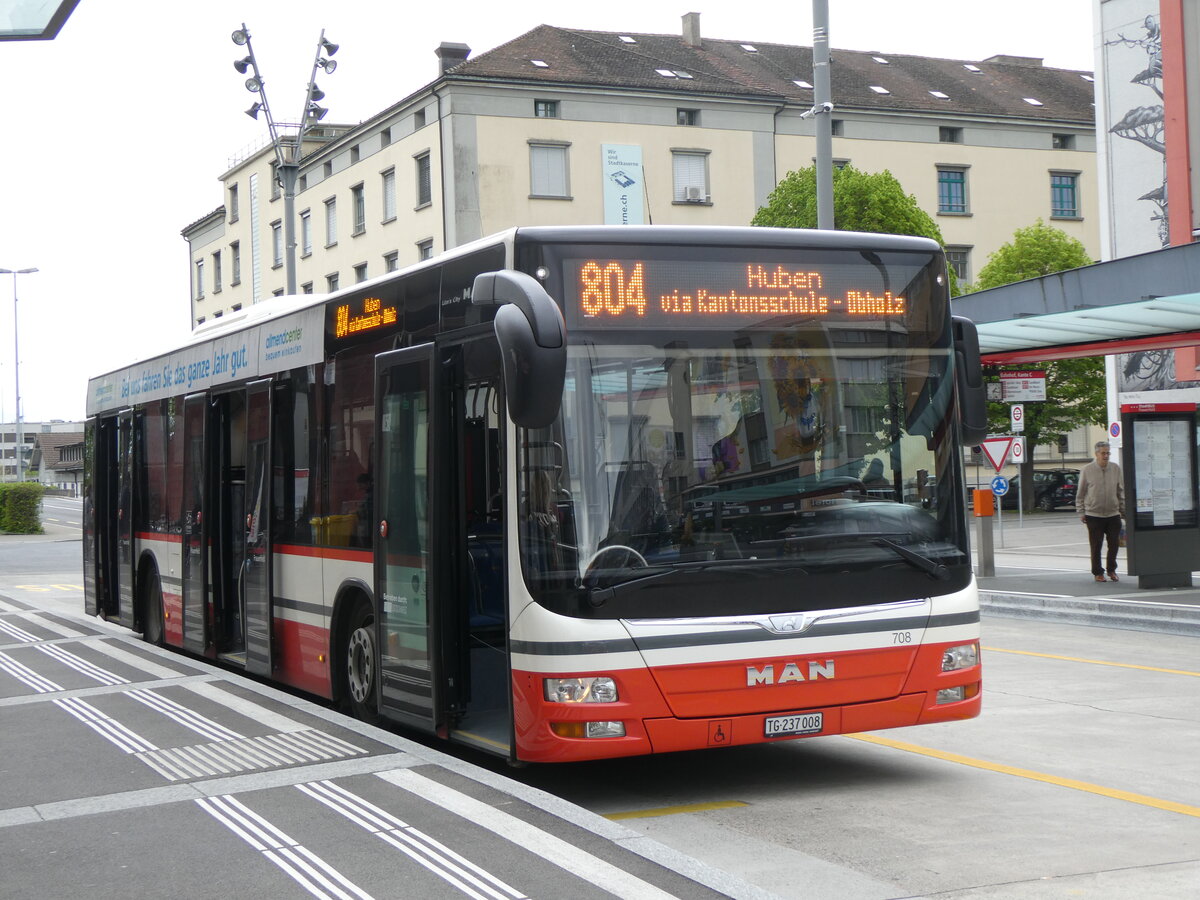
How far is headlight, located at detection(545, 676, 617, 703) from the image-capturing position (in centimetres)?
673

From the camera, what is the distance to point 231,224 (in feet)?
228

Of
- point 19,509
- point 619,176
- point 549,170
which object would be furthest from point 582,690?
point 19,509

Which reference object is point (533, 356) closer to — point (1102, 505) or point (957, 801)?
point (957, 801)

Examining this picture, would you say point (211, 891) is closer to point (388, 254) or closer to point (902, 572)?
point (902, 572)

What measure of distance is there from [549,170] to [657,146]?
427cm

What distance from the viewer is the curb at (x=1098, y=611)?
49.5 feet

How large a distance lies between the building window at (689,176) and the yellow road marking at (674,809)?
4541cm

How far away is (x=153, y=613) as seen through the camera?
1447cm

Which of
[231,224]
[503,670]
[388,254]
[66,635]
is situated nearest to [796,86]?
[388,254]

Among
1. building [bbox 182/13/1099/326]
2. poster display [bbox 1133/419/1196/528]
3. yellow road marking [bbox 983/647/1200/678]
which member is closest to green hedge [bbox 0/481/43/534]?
building [bbox 182/13/1099/326]

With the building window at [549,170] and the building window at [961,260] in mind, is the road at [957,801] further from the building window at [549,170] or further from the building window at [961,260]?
the building window at [961,260]

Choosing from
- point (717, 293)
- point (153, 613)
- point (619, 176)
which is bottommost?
point (153, 613)

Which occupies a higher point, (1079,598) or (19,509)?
(19,509)

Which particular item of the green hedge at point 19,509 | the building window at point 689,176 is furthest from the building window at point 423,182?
the green hedge at point 19,509
